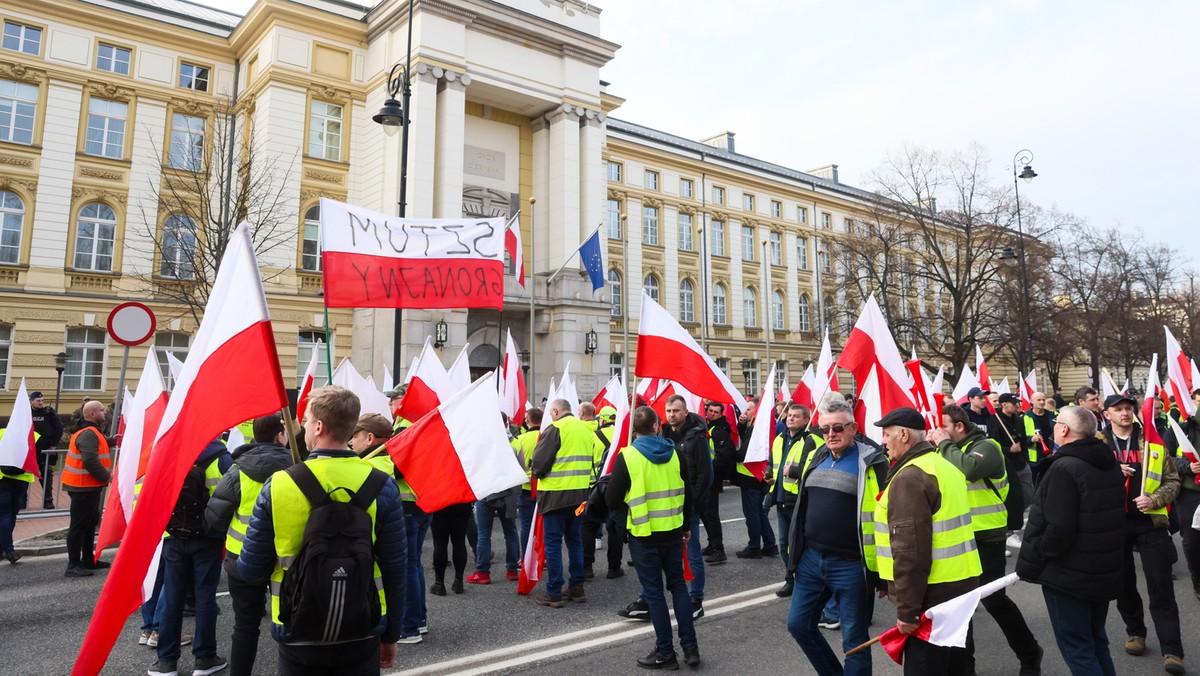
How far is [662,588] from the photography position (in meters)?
5.17

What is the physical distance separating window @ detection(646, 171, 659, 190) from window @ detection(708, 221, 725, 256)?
434cm

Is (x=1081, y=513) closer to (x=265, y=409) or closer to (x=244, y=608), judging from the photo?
(x=265, y=409)

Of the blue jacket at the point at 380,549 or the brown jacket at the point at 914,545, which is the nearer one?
the blue jacket at the point at 380,549

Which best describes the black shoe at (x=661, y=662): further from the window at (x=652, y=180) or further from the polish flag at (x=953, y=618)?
the window at (x=652, y=180)

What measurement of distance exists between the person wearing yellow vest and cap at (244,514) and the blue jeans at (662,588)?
96.5 inches

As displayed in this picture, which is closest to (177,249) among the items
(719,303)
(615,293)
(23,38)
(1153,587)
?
(23,38)

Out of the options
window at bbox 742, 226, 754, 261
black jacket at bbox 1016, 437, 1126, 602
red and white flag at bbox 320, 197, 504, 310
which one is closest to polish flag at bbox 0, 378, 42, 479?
red and white flag at bbox 320, 197, 504, 310

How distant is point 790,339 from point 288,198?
30391mm

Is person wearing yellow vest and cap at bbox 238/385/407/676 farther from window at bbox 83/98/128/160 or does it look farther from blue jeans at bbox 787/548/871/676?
window at bbox 83/98/128/160

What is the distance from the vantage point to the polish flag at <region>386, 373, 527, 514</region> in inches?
217

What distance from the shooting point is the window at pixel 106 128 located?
23.9m

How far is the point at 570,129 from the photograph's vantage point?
2825cm

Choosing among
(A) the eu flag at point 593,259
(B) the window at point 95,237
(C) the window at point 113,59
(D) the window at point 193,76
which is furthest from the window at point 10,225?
(A) the eu flag at point 593,259

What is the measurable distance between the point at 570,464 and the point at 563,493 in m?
0.29
